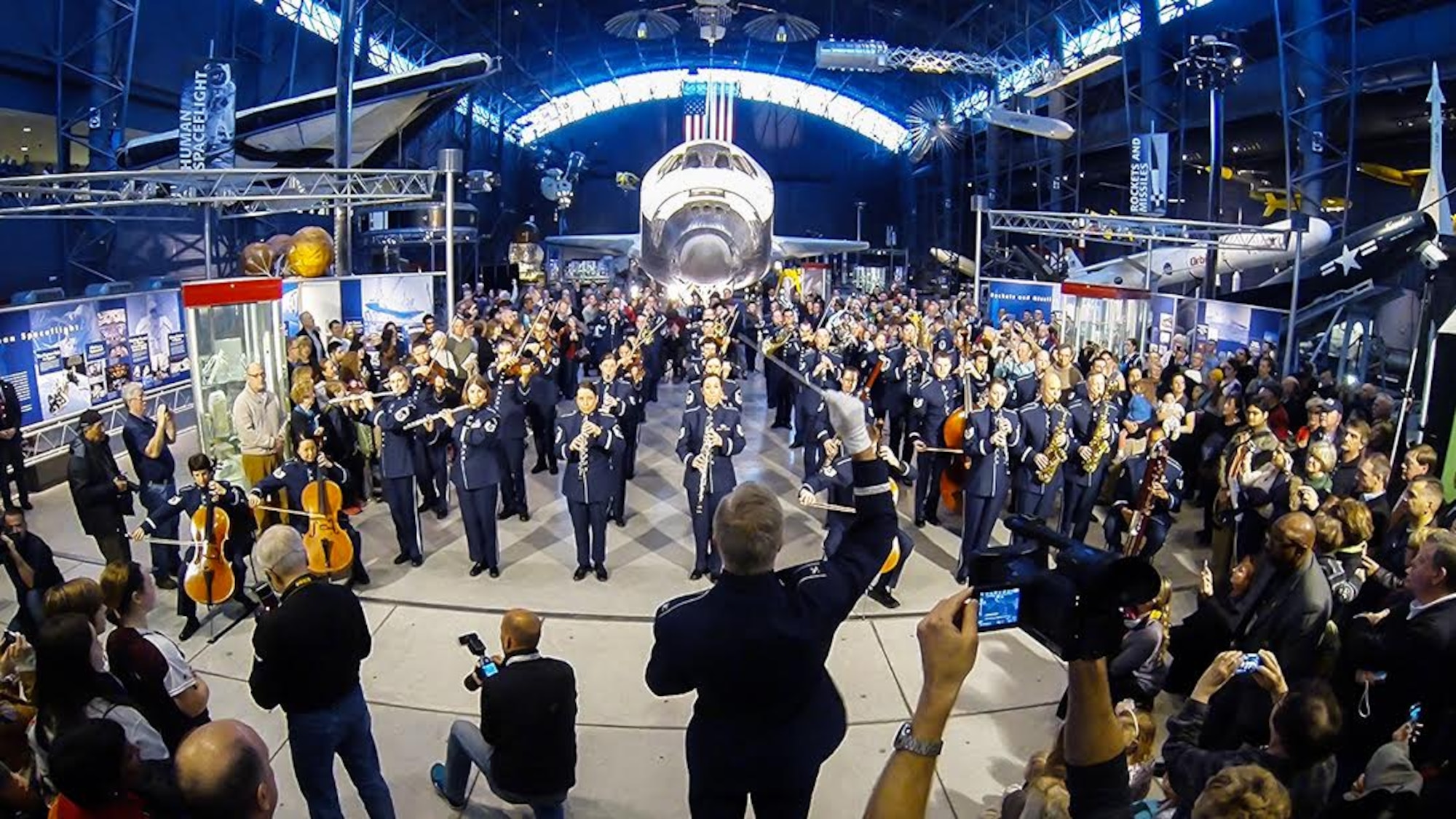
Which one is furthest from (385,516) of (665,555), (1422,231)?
(1422,231)

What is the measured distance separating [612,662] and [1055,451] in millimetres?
4211

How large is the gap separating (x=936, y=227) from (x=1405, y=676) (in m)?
41.0

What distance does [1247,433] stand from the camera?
7598mm

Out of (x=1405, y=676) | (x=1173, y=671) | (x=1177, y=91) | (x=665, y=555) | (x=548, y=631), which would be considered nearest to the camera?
(x=1405, y=676)

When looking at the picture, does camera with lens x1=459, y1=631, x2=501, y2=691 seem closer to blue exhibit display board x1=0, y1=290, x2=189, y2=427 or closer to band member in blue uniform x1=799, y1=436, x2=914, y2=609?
band member in blue uniform x1=799, y1=436, x2=914, y2=609

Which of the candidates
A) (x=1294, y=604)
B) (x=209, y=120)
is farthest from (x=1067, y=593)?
(x=209, y=120)

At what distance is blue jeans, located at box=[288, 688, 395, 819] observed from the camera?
3746 mm

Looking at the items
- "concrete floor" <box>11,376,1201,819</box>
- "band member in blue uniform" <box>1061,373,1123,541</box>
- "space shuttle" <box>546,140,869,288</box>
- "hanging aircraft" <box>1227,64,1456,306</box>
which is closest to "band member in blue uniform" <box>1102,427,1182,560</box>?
"band member in blue uniform" <box>1061,373,1123,541</box>

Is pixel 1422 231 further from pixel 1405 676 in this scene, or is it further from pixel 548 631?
pixel 548 631

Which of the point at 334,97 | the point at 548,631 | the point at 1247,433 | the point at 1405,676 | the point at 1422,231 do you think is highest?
the point at 334,97

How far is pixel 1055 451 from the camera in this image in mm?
7820

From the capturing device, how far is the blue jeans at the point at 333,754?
147 inches

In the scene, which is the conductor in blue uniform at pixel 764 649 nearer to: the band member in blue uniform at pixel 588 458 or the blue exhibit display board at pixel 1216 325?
the band member in blue uniform at pixel 588 458

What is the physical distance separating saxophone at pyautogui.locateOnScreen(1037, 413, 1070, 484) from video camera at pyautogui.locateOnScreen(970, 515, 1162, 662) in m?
6.11
